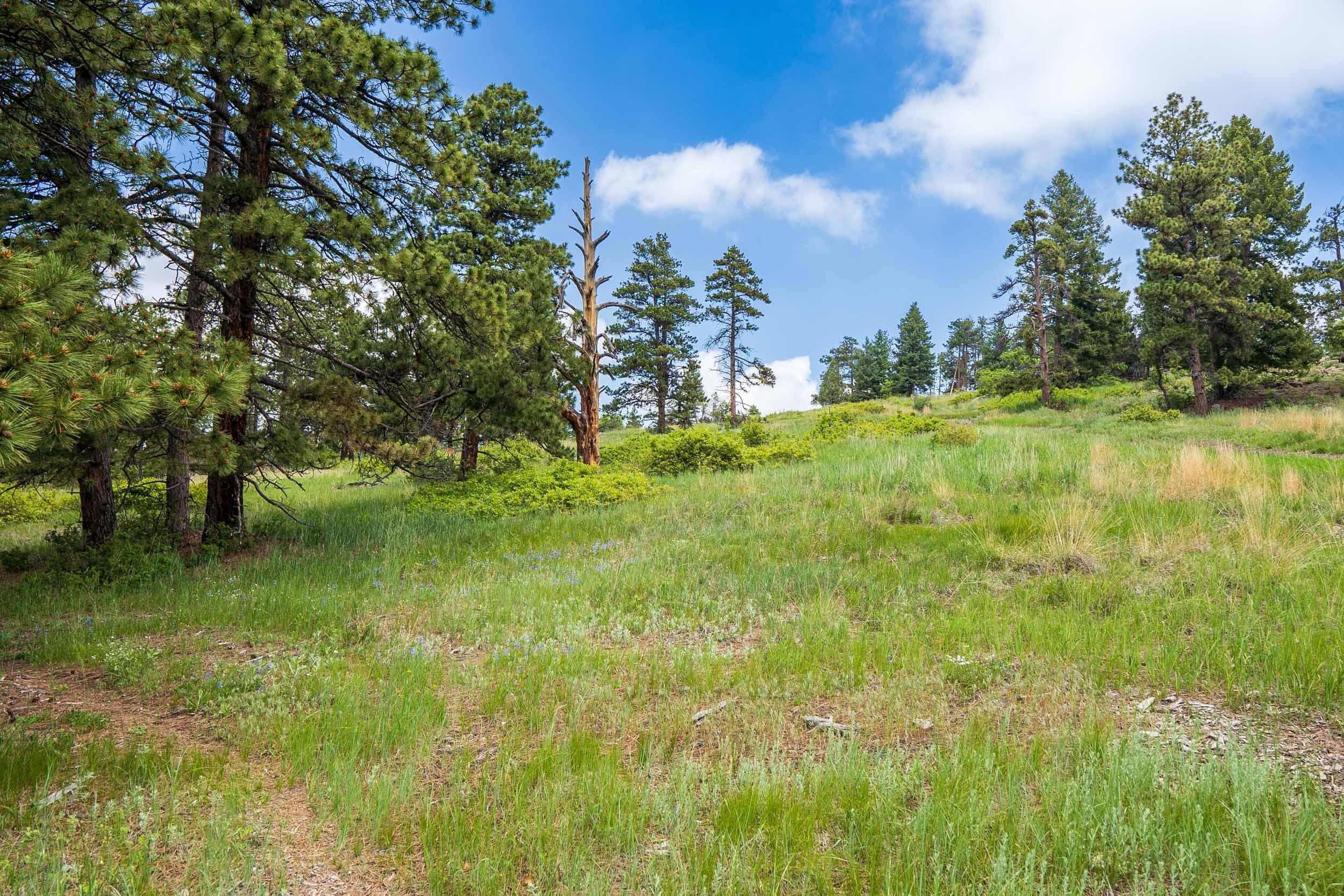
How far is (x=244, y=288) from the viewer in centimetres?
827

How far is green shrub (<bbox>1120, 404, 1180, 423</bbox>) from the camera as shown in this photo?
2278cm

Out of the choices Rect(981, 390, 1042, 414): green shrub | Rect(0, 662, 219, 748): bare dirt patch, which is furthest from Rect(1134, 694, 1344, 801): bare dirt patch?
Rect(981, 390, 1042, 414): green shrub

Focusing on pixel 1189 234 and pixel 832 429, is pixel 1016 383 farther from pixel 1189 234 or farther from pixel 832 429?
pixel 832 429

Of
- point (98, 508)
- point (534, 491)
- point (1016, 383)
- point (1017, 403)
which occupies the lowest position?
point (98, 508)

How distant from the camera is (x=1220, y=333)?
2488cm

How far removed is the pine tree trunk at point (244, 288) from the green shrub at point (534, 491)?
3.24 metres

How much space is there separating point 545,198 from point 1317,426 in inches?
849

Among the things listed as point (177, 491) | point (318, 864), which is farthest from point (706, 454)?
point (318, 864)

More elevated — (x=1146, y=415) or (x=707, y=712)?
(x=1146, y=415)

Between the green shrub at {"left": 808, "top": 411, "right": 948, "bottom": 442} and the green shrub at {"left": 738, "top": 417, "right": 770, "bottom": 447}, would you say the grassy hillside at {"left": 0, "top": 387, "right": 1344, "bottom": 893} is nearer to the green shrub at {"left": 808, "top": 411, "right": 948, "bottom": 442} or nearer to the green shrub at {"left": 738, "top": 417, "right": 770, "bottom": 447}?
the green shrub at {"left": 808, "top": 411, "right": 948, "bottom": 442}

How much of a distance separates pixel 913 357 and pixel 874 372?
13.4 ft

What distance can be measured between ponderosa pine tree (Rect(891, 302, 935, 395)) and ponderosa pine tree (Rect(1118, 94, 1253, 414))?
1292 inches

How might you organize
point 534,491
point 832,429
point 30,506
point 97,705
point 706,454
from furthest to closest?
point 832,429
point 706,454
point 30,506
point 534,491
point 97,705

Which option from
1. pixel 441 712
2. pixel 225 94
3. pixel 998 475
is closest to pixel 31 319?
pixel 441 712
